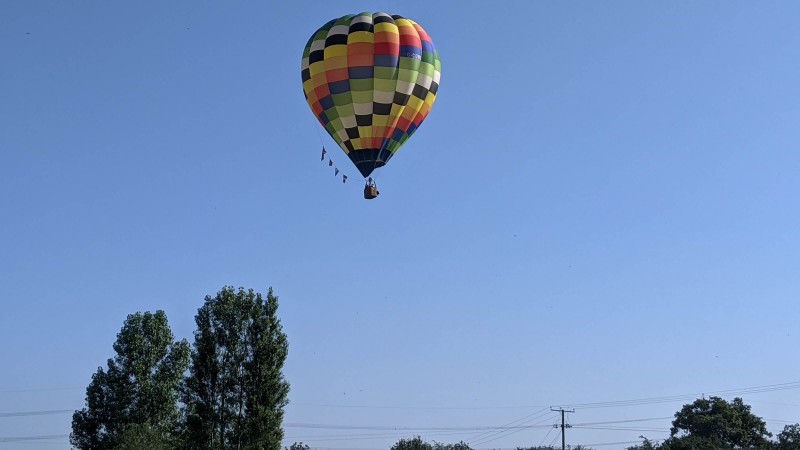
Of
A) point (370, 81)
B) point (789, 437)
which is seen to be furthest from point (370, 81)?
point (789, 437)

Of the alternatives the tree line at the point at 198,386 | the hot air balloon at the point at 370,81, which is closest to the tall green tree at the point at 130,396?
the tree line at the point at 198,386

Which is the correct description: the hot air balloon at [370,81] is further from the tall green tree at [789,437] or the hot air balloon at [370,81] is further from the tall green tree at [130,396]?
the tall green tree at [789,437]

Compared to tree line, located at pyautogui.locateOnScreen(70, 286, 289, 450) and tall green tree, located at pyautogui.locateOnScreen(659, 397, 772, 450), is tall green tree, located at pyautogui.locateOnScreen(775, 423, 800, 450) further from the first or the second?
tree line, located at pyautogui.locateOnScreen(70, 286, 289, 450)

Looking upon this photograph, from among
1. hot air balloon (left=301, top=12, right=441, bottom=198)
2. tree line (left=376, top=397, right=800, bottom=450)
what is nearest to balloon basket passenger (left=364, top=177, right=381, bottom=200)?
hot air balloon (left=301, top=12, right=441, bottom=198)

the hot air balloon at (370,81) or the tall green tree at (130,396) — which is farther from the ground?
the hot air balloon at (370,81)

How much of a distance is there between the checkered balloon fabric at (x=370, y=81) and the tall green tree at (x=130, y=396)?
22260mm

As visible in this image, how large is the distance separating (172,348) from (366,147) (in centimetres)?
2495

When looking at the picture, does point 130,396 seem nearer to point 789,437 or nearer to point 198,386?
point 198,386

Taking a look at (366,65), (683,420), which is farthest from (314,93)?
(683,420)

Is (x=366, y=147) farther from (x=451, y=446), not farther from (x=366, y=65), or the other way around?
(x=451, y=446)

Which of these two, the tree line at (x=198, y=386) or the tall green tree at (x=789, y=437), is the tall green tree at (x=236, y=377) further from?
the tall green tree at (x=789, y=437)

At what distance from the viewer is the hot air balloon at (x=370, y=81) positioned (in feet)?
160

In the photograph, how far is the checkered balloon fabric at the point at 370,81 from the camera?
4891cm

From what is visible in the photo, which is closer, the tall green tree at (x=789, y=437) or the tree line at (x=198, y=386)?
the tree line at (x=198, y=386)
